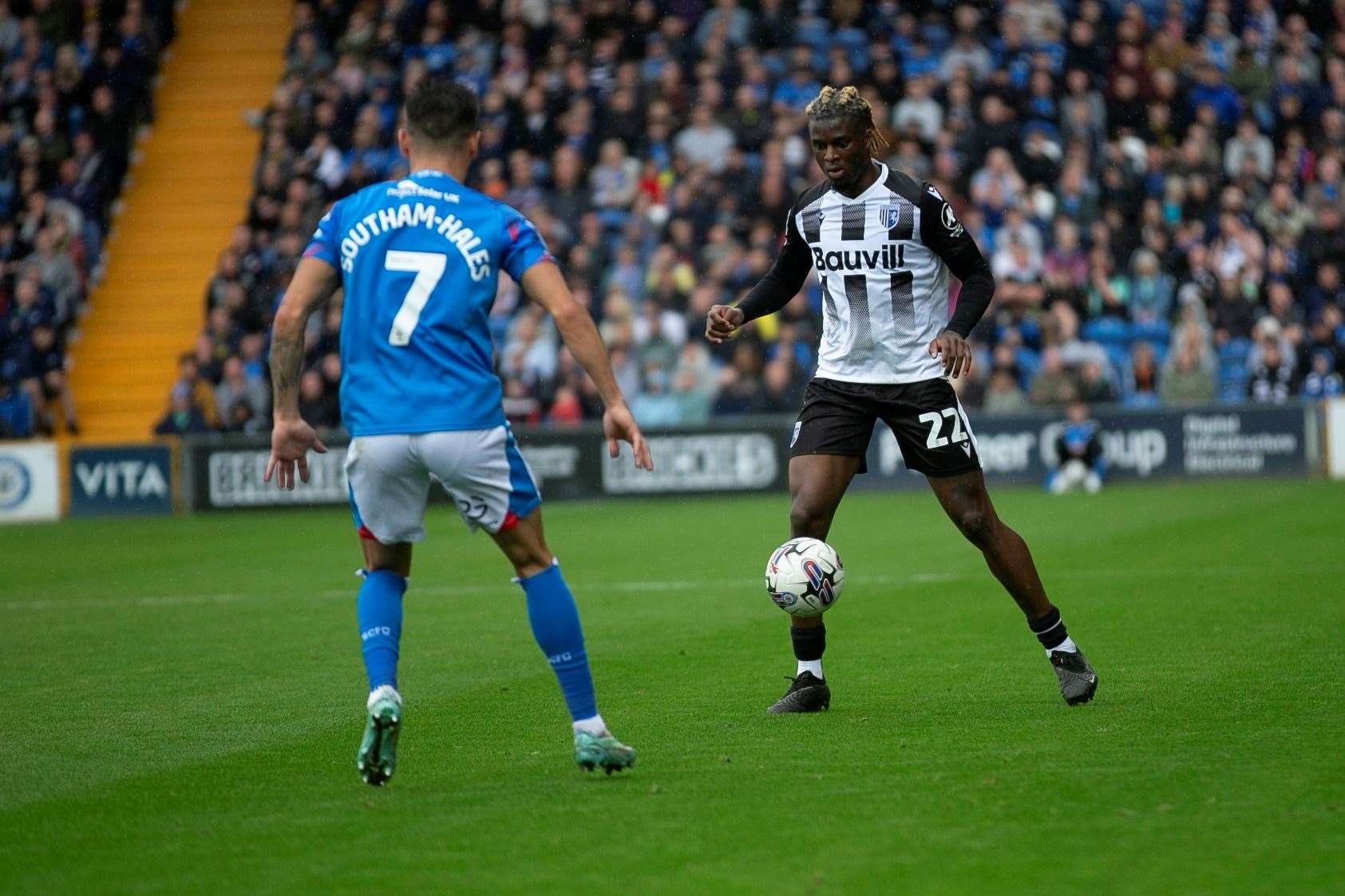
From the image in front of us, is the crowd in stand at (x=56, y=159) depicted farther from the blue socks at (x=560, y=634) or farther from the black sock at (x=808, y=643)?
the blue socks at (x=560, y=634)

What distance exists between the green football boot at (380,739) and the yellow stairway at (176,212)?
67.2 feet

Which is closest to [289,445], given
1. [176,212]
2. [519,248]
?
[519,248]

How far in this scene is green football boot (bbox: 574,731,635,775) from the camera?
5613mm

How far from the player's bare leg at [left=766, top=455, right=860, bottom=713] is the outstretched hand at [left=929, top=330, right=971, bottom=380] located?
615mm

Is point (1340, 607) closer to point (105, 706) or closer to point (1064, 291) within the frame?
point (105, 706)

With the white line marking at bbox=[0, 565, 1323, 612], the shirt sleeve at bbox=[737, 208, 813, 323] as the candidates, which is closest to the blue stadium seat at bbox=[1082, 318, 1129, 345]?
the white line marking at bbox=[0, 565, 1323, 612]

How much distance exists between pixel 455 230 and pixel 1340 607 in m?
5.98

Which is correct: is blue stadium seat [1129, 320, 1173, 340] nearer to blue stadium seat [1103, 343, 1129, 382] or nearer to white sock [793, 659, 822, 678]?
blue stadium seat [1103, 343, 1129, 382]

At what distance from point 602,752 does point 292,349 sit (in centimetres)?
156

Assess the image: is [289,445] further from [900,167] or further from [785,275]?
[900,167]

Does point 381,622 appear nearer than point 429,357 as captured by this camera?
No

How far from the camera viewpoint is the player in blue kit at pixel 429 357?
5.47m

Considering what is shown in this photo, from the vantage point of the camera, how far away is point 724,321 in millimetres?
7008

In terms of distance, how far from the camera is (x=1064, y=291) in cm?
2192
